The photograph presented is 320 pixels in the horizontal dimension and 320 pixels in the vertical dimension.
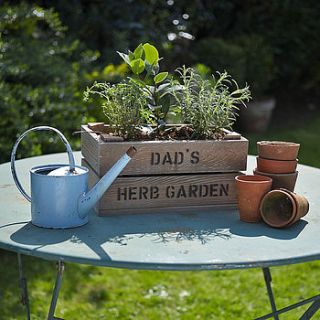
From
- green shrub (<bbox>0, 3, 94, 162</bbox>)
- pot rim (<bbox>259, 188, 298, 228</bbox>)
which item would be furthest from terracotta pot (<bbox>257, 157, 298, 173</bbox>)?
green shrub (<bbox>0, 3, 94, 162</bbox>)

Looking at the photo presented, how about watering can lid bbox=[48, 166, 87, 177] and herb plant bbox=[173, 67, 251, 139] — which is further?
herb plant bbox=[173, 67, 251, 139]

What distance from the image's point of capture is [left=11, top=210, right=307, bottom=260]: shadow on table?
5.06ft

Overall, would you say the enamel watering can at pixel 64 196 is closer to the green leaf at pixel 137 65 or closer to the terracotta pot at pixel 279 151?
the green leaf at pixel 137 65

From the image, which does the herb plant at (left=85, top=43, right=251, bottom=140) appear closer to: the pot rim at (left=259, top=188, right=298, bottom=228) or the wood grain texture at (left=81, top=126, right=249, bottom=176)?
the wood grain texture at (left=81, top=126, right=249, bottom=176)

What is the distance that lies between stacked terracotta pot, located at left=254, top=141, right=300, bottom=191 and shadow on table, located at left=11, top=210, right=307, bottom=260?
133 mm

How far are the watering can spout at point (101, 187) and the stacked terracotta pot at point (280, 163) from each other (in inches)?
16.2

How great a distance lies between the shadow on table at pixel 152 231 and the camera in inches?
60.7

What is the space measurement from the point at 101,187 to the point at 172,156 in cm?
26

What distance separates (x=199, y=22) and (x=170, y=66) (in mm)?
644

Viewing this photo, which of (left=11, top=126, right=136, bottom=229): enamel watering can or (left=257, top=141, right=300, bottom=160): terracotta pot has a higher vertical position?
(left=257, top=141, right=300, bottom=160): terracotta pot

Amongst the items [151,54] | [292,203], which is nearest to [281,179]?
[292,203]

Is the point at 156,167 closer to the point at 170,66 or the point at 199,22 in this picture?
the point at 170,66

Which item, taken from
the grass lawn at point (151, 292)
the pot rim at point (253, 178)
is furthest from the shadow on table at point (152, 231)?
the grass lawn at point (151, 292)

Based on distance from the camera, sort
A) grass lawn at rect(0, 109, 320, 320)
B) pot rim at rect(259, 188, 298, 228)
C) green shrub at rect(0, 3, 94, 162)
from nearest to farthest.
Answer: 1. pot rim at rect(259, 188, 298, 228)
2. grass lawn at rect(0, 109, 320, 320)
3. green shrub at rect(0, 3, 94, 162)
